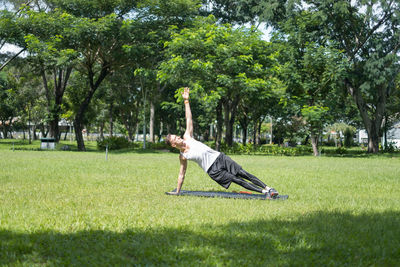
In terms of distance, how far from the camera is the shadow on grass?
3.72 m

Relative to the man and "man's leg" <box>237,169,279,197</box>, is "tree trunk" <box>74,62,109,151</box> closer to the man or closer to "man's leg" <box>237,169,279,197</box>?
the man

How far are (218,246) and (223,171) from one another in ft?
10.1

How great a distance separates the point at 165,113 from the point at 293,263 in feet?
132

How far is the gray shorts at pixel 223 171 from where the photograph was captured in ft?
23.3

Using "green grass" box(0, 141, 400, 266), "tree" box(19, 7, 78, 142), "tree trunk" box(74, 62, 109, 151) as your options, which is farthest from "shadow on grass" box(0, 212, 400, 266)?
"tree trunk" box(74, 62, 109, 151)

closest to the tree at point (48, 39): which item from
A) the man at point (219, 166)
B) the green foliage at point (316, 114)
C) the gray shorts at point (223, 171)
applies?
the green foliage at point (316, 114)

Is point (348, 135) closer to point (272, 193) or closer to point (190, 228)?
point (272, 193)

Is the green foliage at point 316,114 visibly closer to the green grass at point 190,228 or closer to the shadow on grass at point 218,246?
the green grass at point 190,228

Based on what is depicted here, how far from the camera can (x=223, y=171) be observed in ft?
23.4

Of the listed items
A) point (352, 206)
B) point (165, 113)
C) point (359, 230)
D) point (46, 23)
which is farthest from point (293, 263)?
point (165, 113)

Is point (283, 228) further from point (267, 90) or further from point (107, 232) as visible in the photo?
point (267, 90)

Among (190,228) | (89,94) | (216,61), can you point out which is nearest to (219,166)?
(190,228)

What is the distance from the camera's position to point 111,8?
2528 cm

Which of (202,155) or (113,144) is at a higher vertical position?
(113,144)
